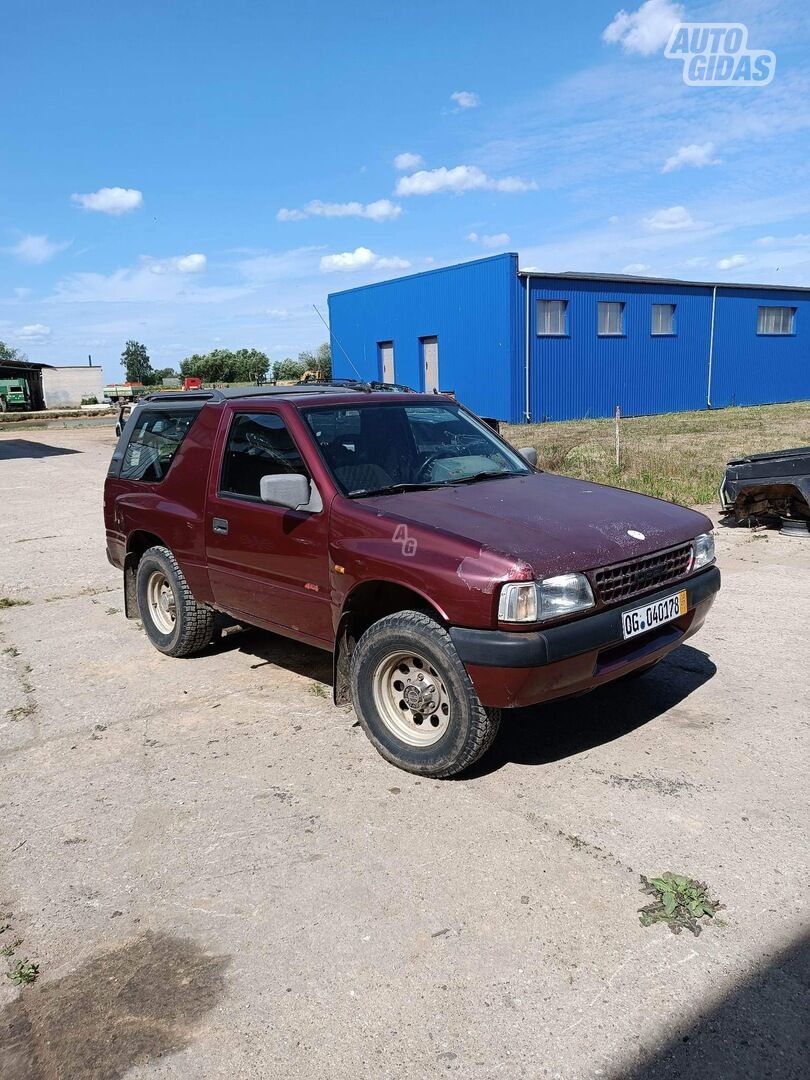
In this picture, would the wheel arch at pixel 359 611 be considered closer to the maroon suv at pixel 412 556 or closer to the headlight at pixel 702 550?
the maroon suv at pixel 412 556

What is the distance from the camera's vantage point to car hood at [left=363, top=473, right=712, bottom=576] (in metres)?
3.48

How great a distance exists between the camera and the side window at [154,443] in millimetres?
5398

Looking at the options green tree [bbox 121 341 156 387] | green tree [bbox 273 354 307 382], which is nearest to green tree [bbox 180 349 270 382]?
green tree [bbox 273 354 307 382]

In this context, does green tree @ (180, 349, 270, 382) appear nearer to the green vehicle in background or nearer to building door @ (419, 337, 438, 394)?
the green vehicle in background

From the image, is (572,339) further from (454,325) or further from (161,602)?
(161,602)

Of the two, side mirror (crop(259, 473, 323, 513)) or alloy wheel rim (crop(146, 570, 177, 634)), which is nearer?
side mirror (crop(259, 473, 323, 513))

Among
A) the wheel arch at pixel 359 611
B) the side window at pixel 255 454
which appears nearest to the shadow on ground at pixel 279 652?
the wheel arch at pixel 359 611

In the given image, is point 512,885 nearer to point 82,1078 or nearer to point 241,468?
point 82,1078

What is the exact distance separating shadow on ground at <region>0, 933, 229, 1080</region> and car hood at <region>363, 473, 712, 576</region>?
191 centimetres

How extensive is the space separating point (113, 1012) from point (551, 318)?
968 inches

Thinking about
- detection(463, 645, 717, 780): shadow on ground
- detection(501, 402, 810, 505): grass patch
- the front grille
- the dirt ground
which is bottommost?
the dirt ground

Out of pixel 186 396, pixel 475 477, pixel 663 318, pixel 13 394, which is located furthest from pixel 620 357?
pixel 13 394

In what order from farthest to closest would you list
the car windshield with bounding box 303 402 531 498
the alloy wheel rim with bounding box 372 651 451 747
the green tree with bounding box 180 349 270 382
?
the green tree with bounding box 180 349 270 382 < the car windshield with bounding box 303 402 531 498 < the alloy wheel rim with bounding box 372 651 451 747

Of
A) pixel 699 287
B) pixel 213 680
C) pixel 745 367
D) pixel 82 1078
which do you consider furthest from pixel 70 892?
pixel 745 367
